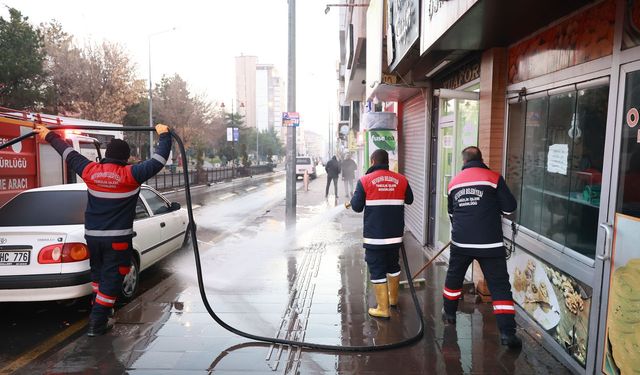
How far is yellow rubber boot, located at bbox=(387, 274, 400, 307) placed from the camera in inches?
209

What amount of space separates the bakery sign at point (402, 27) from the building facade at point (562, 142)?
0.17 ft

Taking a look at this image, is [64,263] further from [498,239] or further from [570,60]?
[570,60]

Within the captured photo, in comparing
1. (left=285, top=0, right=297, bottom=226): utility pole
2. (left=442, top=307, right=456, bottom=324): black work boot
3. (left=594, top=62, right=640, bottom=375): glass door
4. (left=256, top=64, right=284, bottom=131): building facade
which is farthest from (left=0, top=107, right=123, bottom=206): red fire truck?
(left=256, top=64, right=284, bottom=131): building facade

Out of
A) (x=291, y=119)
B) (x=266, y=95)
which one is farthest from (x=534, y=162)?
(x=266, y=95)

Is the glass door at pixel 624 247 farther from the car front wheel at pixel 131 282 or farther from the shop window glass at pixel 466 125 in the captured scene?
the car front wheel at pixel 131 282

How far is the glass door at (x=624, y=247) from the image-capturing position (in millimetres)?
3053

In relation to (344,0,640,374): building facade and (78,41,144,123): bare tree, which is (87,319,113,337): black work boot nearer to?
(344,0,640,374): building facade

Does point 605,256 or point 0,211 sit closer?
point 605,256

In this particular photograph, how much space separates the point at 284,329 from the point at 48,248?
8.48ft

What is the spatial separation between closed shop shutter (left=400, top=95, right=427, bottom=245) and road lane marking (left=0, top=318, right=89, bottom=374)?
598cm

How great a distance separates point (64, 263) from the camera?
4875 mm

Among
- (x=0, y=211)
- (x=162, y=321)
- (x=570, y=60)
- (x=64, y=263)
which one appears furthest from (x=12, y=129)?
(x=570, y=60)

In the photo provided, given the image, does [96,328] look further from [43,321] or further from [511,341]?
[511,341]

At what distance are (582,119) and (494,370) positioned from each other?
2.22 m
